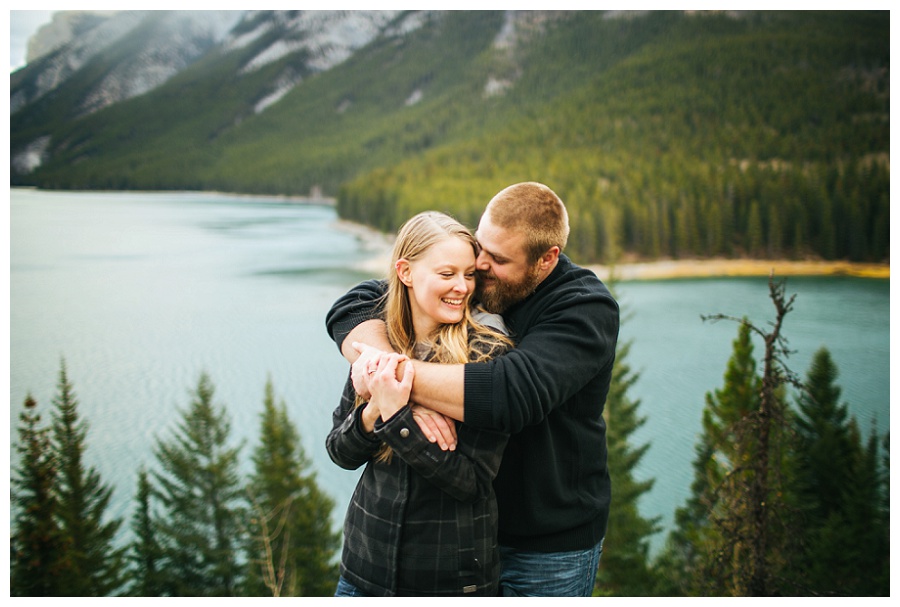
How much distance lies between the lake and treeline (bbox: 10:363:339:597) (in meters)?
1.87

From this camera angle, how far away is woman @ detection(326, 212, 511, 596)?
1.48 m

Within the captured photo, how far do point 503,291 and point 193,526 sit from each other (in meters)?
17.6

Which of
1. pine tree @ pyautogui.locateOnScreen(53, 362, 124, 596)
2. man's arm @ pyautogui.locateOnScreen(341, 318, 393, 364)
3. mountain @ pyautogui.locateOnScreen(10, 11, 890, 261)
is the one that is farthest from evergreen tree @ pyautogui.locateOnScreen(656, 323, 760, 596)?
man's arm @ pyautogui.locateOnScreen(341, 318, 393, 364)

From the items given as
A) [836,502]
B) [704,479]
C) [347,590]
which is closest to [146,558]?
[704,479]

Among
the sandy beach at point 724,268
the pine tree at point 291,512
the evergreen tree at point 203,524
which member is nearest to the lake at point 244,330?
the sandy beach at point 724,268

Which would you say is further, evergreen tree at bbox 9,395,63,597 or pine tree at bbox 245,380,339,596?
pine tree at bbox 245,380,339,596

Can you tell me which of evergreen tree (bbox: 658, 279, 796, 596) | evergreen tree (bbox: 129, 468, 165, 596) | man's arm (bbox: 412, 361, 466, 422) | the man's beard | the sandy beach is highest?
the sandy beach

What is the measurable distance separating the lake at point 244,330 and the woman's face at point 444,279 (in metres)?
17.3

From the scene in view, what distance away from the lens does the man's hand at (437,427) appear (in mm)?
1472

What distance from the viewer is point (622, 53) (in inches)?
2928

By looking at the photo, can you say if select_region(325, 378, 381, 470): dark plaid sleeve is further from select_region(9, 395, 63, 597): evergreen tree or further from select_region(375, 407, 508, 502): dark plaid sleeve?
select_region(9, 395, 63, 597): evergreen tree

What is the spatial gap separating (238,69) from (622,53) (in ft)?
179
